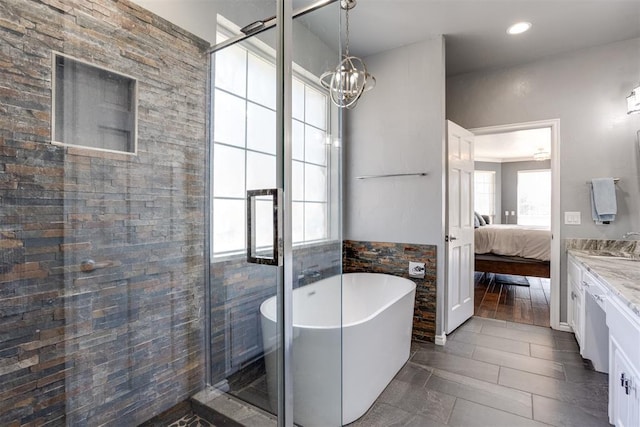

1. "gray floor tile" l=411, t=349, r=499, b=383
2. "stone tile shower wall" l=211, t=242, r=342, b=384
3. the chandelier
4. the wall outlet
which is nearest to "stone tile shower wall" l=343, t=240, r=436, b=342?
the wall outlet

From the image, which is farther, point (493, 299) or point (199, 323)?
point (493, 299)

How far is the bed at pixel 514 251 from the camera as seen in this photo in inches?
177

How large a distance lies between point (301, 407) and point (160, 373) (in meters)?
0.69

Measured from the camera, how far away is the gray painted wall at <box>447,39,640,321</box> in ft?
9.34

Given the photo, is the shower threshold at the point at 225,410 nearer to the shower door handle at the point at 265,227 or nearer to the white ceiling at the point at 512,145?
the shower door handle at the point at 265,227

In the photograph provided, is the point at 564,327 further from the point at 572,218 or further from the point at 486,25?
the point at 486,25

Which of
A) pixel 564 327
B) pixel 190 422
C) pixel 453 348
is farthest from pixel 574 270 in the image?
pixel 190 422

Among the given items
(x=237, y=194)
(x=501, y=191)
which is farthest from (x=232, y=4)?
(x=501, y=191)

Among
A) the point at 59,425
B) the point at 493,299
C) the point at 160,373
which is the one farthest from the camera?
the point at 493,299

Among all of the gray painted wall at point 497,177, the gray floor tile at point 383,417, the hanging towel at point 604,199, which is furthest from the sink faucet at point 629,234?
the gray painted wall at point 497,177

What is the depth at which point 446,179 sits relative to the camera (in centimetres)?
295

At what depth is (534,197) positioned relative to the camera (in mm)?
8422

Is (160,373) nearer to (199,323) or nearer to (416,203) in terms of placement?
(199,323)

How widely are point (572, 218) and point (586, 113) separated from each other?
→ 3.39 ft
